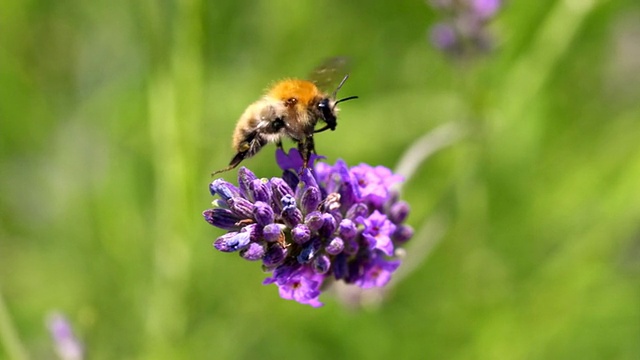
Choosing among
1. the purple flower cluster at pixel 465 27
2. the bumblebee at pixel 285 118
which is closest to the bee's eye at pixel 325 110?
the bumblebee at pixel 285 118

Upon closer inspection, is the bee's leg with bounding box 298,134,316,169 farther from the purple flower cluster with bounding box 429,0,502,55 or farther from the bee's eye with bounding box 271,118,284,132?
the purple flower cluster with bounding box 429,0,502,55

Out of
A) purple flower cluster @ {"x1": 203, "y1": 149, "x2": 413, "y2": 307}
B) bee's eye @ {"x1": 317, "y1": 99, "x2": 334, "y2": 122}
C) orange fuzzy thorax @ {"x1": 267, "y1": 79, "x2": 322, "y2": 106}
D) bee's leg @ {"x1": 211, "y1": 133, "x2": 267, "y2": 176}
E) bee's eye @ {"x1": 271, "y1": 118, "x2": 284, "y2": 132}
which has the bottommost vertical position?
purple flower cluster @ {"x1": 203, "y1": 149, "x2": 413, "y2": 307}

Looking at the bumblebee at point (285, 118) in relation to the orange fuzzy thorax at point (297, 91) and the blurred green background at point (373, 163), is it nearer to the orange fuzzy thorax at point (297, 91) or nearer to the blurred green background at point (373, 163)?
the orange fuzzy thorax at point (297, 91)

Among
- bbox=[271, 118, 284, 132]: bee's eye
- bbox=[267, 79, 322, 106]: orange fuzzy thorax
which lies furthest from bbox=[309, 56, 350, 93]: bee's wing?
bbox=[271, 118, 284, 132]: bee's eye

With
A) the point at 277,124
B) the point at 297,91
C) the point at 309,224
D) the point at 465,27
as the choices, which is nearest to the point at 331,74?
the point at 297,91

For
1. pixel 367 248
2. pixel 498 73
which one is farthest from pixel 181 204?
pixel 498 73

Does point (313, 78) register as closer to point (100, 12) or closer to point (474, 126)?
point (474, 126)

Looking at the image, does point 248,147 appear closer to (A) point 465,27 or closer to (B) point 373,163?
(A) point 465,27
